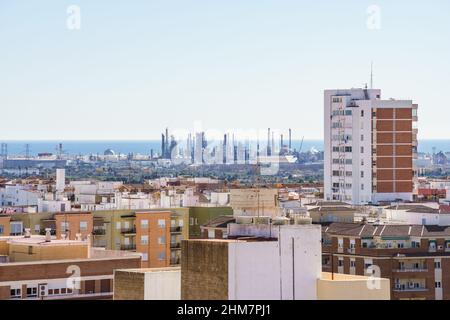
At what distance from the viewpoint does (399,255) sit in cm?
3984

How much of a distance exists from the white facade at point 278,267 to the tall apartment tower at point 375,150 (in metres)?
52.5

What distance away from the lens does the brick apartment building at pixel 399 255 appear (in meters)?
39.2

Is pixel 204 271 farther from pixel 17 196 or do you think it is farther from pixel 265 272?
pixel 17 196

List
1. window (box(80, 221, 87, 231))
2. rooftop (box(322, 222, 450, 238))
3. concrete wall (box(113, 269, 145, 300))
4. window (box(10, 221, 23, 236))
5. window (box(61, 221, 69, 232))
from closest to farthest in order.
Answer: concrete wall (box(113, 269, 145, 300)) → window (box(10, 221, 23, 236)) → window (box(61, 221, 69, 232)) → rooftop (box(322, 222, 450, 238)) → window (box(80, 221, 87, 231))

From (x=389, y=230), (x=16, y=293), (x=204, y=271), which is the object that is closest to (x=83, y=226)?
(x=389, y=230)

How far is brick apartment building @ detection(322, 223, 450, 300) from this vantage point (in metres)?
39.2

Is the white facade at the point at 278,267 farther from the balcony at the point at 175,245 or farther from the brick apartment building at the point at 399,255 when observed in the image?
the balcony at the point at 175,245

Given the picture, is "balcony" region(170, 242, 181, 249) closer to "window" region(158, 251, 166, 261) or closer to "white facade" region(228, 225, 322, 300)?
"window" region(158, 251, 166, 261)

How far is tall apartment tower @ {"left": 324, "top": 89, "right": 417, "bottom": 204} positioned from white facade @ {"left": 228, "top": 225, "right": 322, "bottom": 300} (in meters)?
52.5

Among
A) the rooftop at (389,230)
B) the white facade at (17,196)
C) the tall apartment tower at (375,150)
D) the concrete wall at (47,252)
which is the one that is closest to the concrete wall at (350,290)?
the concrete wall at (47,252)

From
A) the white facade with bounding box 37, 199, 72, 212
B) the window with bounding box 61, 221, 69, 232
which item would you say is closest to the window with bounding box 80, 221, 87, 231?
the window with bounding box 61, 221, 69, 232

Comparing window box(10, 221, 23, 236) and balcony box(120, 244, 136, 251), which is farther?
balcony box(120, 244, 136, 251)
